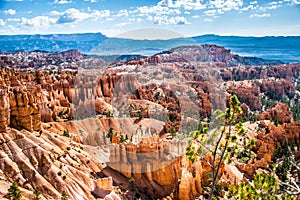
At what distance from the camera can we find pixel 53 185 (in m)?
29.4

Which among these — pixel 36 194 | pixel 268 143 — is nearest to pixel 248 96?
pixel 268 143

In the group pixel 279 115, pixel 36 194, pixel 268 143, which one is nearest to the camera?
pixel 36 194

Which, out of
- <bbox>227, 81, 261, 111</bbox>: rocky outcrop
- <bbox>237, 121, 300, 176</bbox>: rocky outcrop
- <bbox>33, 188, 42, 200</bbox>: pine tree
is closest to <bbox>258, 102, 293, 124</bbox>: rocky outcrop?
<bbox>237, 121, 300, 176</bbox>: rocky outcrop

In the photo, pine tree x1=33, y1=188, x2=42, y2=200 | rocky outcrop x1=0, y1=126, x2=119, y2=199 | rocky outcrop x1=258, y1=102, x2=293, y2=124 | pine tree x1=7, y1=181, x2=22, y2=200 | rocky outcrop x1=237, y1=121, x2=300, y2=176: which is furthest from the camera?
rocky outcrop x1=258, y1=102, x2=293, y2=124

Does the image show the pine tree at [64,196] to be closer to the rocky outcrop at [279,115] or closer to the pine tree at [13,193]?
the pine tree at [13,193]

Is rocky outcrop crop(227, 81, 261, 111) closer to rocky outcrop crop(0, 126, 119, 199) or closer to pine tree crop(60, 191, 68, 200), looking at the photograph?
rocky outcrop crop(0, 126, 119, 199)

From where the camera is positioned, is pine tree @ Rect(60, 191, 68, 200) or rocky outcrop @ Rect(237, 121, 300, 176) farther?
rocky outcrop @ Rect(237, 121, 300, 176)

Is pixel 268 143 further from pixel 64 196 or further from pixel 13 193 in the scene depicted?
pixel 13 193

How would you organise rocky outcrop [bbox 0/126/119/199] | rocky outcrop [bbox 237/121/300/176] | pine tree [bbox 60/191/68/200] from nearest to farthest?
pine tree [bbox 60/191/68/200]
rocky outcrop [bbox 0/126/119/199]
rocky outcrop [bbox 237/121/300/176]

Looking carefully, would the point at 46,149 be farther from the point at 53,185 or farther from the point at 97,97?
the point at 97,97

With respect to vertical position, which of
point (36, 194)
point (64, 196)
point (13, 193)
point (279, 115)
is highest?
point (13, 193)

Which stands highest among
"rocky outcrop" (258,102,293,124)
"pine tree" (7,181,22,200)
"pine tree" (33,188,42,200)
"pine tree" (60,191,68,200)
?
"pine tree" (7,181,22,200)

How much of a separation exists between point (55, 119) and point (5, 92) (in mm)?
18212

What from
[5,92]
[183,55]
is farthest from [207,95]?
[183,55]
